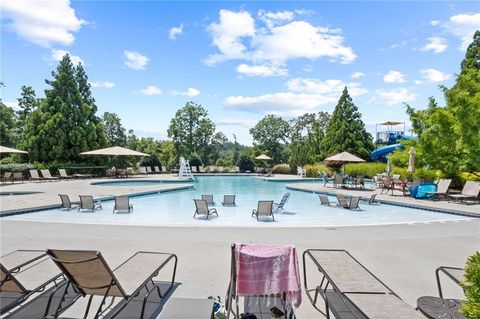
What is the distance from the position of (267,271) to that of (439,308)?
1578 mm

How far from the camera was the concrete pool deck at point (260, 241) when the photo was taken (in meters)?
4.32

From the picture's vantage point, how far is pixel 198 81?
107ft

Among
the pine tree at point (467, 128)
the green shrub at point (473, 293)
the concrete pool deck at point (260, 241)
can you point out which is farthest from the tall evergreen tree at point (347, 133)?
the green shrub at point (473, 293)

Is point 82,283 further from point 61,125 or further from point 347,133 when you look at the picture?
point 347,133

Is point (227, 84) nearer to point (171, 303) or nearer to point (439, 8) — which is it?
point (439, 8)

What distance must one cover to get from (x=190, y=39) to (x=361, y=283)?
62.2 feet

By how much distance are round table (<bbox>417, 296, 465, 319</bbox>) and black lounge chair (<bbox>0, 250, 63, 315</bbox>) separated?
143 inches

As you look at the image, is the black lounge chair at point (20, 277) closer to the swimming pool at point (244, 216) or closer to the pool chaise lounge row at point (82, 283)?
the pool chaise lounge row at point (82, 283)

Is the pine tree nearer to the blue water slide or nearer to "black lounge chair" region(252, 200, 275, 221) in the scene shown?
"black lounge chair" region(252, 200, 275, 221)

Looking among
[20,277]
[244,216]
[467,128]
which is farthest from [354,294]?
[467,128]

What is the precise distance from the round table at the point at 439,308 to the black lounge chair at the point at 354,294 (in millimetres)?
181

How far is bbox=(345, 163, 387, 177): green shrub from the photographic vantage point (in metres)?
25.8

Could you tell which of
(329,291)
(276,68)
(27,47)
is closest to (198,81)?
(276,68)

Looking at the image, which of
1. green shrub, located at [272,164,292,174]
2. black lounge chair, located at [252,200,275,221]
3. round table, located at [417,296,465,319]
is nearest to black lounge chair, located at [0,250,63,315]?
round table, located at [417,296,465,319]
